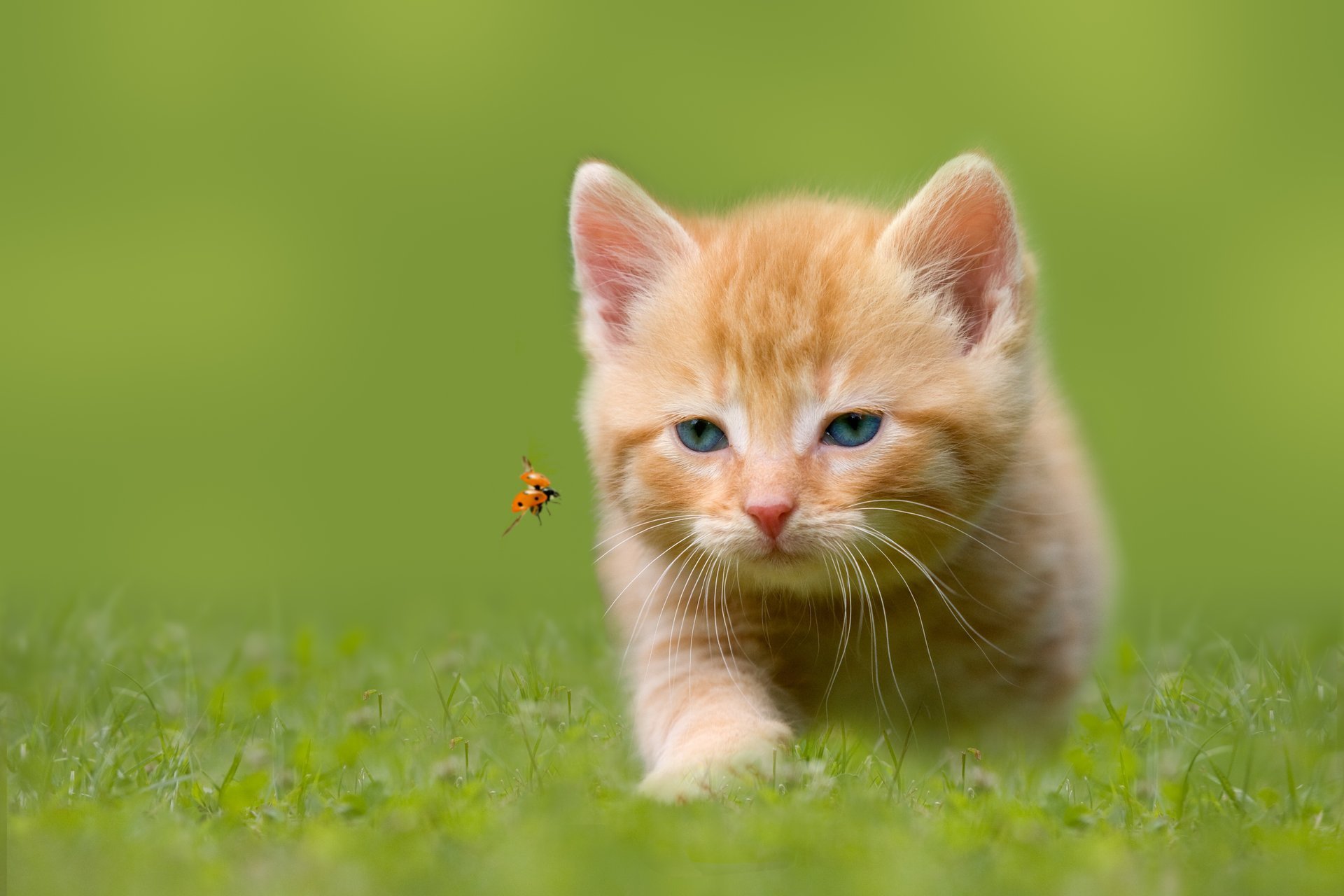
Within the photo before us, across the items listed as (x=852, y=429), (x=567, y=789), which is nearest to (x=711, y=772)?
(x=567, y=789)

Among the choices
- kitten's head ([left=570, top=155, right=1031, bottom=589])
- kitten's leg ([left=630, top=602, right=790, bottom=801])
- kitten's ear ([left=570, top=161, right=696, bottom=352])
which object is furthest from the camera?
kitten's ear ([left=570, top=161, right=696, bottom=352])

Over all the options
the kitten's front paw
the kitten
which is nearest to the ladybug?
the kitten

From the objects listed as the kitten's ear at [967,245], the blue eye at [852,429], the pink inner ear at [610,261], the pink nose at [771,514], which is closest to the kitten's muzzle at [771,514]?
the pink nose at [771,514]

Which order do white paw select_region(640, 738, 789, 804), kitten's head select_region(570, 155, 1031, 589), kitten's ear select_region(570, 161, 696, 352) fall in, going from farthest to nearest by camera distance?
kitten's ear select_region(570, 161, 696, 352) → kitten's head select_region(570, 155, 1031, 589) → white paw select_region(640, 738, 789, 804)

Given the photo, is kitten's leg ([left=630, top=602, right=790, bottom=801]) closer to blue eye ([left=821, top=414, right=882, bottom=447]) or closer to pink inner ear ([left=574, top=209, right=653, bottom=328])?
blue eye ([left=821, top=414, right=882, bottom=447])

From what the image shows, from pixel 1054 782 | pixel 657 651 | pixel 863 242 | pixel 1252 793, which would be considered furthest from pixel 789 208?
pixel 1252 793

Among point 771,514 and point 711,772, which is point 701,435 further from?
point 711,772

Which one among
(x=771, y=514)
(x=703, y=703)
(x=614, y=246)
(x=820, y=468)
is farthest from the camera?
(x=614, y=246)
